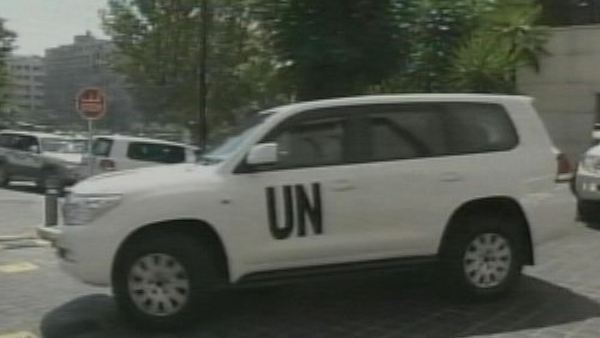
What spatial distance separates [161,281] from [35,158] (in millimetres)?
17243

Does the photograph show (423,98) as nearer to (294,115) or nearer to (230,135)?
(294,115)

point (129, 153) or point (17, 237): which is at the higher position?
point (129, 153)

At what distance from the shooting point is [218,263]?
6234mm

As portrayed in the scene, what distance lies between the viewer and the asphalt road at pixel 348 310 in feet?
19.8

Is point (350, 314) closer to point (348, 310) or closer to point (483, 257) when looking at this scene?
point (348, 310)

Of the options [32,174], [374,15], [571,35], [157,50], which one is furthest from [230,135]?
[157,50]

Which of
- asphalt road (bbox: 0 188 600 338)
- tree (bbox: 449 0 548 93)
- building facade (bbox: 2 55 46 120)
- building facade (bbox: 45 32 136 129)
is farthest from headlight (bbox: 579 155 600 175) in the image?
building facade (bbox: 2 55 46 120)

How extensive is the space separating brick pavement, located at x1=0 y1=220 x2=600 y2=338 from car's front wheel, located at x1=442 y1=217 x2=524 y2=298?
14 cm

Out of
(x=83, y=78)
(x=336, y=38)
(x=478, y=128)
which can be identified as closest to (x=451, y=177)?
(x=478, y=128)

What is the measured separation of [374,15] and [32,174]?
47.2 ft

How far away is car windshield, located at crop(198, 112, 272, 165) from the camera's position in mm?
6465

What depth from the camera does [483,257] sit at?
6.84m

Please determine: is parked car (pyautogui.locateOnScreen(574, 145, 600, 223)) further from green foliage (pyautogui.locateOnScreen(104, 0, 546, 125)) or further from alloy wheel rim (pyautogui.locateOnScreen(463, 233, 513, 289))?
alloy wheel rim (pyautogui.locateOnScreen(463, 233, 513, 289))

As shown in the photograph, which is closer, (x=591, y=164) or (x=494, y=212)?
(x=494, y=212)
